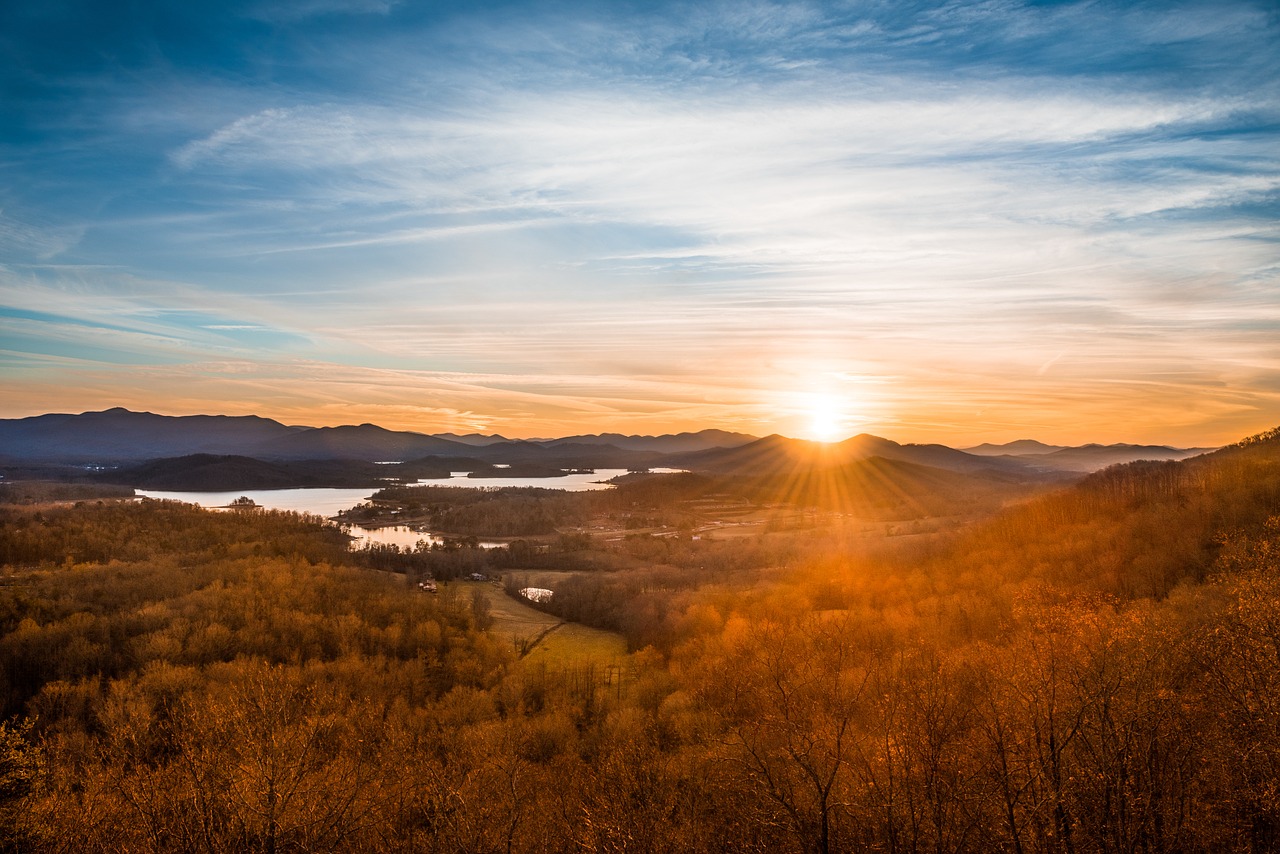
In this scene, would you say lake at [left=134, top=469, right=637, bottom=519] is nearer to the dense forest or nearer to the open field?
the dense forest

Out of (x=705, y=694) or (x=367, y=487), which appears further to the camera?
(x=367, y=487)

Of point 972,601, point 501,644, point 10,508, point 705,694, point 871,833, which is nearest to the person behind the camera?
point 871,833

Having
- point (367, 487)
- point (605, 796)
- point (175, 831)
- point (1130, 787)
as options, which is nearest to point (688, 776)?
point (605, 796)

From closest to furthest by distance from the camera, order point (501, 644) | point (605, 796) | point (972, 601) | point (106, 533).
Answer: point (605, 796) → point (972, 601) → point (501, 644) → point (106, 533)

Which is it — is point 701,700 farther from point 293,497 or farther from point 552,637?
point 293,497

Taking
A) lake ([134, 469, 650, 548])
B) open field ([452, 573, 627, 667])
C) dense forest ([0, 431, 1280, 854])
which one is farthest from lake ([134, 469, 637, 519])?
open field ([452, 573, 627, 667])

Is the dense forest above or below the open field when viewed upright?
above

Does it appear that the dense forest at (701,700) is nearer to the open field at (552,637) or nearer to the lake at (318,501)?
the open field at (552,637)

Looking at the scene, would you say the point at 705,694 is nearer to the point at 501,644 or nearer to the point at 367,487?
the point at 501,644
